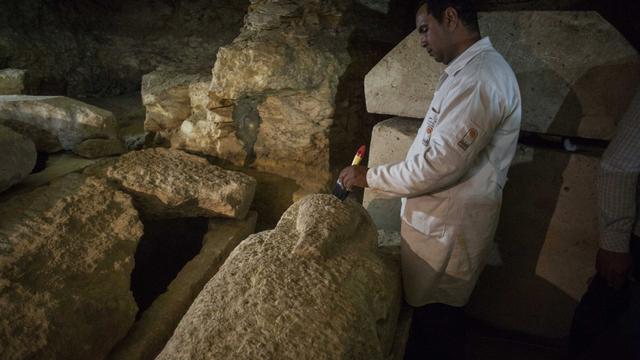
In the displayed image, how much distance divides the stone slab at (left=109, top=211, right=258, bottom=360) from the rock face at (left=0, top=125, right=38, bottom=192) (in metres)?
0.93

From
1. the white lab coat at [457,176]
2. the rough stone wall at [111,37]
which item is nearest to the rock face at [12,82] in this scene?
the rough stone wall at [111,37]

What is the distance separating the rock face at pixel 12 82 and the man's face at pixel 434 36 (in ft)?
14.9

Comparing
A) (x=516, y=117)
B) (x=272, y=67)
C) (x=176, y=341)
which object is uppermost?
(x=516, y=117)

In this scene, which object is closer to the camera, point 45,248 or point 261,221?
point 45,248

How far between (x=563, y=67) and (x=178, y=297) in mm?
2098

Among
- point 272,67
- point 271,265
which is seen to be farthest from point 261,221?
point 271,265

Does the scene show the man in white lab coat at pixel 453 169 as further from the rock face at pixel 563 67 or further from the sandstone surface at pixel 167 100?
the sandstone surface at pixel 167 100

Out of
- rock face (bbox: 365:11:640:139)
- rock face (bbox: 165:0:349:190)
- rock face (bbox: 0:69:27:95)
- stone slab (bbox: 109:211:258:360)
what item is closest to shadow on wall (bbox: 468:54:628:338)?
rock face (bbox: 365:11:640:139)

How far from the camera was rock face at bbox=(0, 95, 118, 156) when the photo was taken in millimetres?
2588

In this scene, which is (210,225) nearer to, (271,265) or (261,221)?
(261,221)

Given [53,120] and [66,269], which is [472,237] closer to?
[66,269]

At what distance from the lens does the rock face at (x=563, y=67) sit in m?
1.69

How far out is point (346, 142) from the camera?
2881 millimetres

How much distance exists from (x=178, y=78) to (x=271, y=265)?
8.22ft
